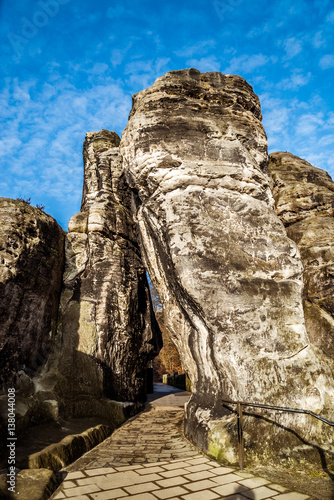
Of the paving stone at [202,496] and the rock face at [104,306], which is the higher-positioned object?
the rock face at [104,306]

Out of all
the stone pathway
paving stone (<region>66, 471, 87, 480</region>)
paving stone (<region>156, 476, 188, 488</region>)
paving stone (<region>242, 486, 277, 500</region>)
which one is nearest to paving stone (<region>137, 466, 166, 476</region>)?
the stone pathway

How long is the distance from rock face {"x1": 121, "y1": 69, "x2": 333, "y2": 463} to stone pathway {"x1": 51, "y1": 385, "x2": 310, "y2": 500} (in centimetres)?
41

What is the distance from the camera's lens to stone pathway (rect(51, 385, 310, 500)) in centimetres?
307

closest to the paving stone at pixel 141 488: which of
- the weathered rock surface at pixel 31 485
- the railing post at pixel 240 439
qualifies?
the weathered rock surface at pixel 31 485

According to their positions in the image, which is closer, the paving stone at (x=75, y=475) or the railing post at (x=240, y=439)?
the paving stone at (x=75, y=475)

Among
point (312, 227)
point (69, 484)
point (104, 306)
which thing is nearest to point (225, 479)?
point (69, 484)

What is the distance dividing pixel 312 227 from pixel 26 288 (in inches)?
219

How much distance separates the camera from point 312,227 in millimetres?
6688

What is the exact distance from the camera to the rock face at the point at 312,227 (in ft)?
18.6

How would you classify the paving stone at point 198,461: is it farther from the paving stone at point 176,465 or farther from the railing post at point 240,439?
the railing post at point 240,439

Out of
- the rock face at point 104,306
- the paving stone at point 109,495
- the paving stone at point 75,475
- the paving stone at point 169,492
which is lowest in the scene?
the paving stone at point 169,492

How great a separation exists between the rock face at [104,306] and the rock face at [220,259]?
4.98ft

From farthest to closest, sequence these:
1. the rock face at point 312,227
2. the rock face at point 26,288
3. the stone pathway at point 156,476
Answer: the rock face at point 312,227 → the rock face at point 26,288 → the stone pathway at point 156,476

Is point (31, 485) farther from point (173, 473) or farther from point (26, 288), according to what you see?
point (26, 288)
